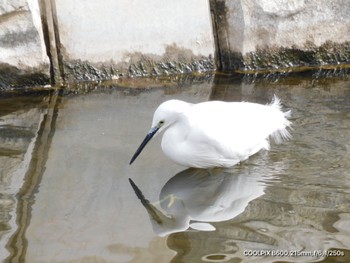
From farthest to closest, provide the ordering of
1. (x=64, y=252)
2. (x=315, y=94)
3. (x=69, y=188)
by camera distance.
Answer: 1. (x=315, y=94)
2. (x=69, y=188)
3. (x=64, y=252)

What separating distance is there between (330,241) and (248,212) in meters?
0.48

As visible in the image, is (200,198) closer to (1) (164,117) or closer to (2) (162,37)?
(1) (164,117)

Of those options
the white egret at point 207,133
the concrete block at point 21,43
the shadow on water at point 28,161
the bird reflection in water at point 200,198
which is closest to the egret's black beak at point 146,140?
the white egret at point 207,133

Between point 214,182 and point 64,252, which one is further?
point 214,182

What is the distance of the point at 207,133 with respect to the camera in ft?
13.2

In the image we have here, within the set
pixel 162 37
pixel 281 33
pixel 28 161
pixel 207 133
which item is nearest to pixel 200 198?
pixel 207 133

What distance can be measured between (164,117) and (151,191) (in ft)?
1.41

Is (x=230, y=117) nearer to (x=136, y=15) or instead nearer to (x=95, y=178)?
(x=95, y=178)

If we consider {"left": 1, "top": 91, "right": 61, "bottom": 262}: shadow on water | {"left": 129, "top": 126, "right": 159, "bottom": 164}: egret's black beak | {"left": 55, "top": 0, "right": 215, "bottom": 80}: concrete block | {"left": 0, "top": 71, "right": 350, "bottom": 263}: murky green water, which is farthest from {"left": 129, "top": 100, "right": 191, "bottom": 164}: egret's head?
{"left": 55, "top": 0, "right": 215, "bottom": 80}: concrete block

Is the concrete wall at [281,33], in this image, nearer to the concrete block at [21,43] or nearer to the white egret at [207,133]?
the concrete block at [21,43]

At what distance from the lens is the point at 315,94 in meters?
5.33

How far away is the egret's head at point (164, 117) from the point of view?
4047 mm

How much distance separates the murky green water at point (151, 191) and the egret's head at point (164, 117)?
205mm

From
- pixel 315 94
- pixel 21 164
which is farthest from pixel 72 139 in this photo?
pixel 315 94
